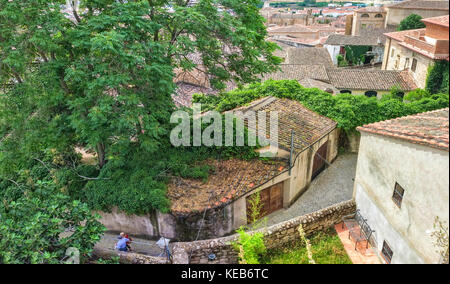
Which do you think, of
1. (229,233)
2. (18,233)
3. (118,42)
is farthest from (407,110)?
(18,233)

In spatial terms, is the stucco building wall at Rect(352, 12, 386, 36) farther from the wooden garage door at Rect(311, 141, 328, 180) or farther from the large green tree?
the large green tree

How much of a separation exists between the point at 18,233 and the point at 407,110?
65.0 ft

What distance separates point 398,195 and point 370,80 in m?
23.8

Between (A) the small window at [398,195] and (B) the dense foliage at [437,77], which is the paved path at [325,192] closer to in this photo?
(A) the small window at [398,195]

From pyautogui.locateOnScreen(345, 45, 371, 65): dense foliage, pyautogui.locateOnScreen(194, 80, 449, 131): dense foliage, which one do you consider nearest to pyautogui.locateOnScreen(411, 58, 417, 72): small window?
pyautogui.locateOnScreen(194, 80, 449, 131): dense foliage

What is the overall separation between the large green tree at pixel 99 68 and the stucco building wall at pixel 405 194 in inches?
253

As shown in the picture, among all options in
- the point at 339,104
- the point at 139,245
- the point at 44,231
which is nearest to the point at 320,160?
the point at 339,104

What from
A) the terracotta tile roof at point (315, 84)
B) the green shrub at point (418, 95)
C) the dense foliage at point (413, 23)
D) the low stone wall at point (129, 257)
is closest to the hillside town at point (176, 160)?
the low stone wall at point (129, 257)

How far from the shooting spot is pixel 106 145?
47.4 feet

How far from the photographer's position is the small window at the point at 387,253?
10.7 metres

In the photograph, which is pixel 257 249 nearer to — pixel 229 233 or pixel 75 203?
pixel 229 233

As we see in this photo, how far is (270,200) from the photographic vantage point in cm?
1461

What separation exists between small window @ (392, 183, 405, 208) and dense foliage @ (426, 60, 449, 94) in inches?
699

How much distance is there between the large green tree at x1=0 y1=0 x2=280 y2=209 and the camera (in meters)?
11.2
